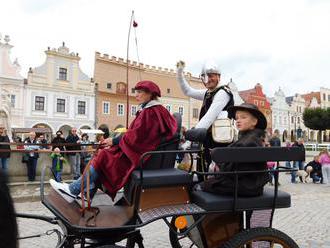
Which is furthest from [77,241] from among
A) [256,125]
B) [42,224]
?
[42,224]

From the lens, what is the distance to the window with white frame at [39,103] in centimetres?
2876

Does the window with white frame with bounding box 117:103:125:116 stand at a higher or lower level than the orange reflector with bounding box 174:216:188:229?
higher

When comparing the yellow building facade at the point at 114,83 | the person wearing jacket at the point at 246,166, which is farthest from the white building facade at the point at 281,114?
the person wearing jacket at the point at 246,166

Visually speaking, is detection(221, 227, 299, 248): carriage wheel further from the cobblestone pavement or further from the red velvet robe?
the cobblestone pavement

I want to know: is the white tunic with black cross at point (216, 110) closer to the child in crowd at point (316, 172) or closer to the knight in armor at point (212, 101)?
the knight in armor at point (212, 101)

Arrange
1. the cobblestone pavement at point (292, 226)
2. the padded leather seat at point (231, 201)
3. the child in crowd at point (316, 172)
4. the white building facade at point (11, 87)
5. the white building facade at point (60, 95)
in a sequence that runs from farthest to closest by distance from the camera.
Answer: the white building facade at point (60, 95), the white building facade at point (11, 87), the child in crowd at point (316, 172), the cobblestone pavement at point (292, 226), the padded leather seat at point (231, 201)

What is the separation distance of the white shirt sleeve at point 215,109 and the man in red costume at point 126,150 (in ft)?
0.88

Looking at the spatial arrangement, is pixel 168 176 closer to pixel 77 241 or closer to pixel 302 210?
pixel 77 241

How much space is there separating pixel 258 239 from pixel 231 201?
1.07 feet

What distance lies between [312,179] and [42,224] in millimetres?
10010

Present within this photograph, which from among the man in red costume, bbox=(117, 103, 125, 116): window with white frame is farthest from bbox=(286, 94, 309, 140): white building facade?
the man in red costume

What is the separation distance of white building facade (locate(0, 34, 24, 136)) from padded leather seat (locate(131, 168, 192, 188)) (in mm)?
26481

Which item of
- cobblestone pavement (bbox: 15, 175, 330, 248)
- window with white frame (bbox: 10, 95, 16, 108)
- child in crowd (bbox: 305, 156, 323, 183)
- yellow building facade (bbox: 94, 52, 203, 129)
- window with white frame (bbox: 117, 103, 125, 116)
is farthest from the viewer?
window with white frame (bbox: 117, 103, 125, 116)

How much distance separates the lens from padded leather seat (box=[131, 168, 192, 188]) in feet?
7.85
